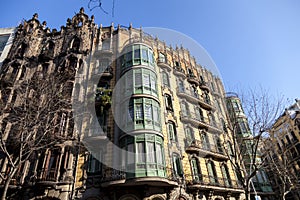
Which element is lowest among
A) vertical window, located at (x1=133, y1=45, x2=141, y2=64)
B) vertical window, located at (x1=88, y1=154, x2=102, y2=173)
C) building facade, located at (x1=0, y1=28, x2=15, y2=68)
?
vertical window, located at (x1=88, y1=154, x2=102, y2=173)

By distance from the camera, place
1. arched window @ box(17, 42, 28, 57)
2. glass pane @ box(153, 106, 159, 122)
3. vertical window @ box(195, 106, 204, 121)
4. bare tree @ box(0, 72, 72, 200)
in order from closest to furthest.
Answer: bare tree @ box(0, 72, 72, 200) < glass pane @ box(153, 106, 159, 122) < vertical window @ box(195, 106, 204, 121) < arched window @ box(17, 42, 28, 57)

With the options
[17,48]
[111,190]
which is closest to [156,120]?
[111,190]

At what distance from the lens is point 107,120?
16891 mm

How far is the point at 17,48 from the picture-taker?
23.7 meters

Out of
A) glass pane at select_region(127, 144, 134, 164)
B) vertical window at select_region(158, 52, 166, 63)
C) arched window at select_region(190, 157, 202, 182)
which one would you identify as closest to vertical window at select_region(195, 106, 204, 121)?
arched window at select_region(190, 157, 202, 182)

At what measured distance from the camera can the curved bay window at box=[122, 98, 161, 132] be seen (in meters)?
15.1

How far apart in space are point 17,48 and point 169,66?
19.6m

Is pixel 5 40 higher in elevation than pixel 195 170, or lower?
higher

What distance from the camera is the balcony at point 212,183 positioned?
15273 millimetres

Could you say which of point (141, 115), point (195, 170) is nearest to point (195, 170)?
point (195, 170)

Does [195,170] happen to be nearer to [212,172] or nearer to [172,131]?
[212,172]

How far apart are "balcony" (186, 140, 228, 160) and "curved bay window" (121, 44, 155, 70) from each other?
9194 millimetres

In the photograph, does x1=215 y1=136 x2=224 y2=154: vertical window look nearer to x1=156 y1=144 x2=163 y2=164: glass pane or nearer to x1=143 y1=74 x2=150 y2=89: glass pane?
x1=156 y1=144 x2=163 y2=164: glass pane

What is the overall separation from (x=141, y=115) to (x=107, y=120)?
346 cm
